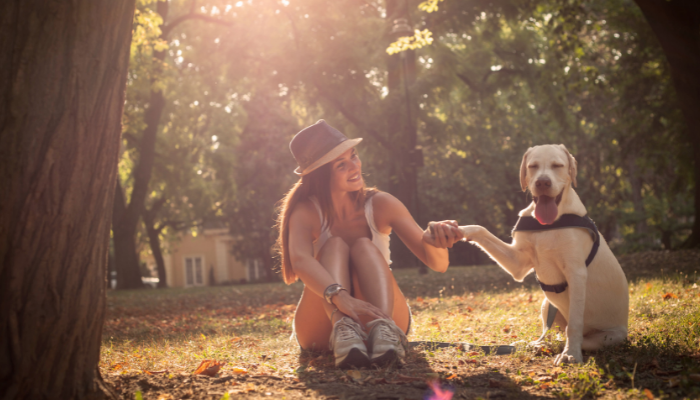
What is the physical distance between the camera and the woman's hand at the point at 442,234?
407 centimetres

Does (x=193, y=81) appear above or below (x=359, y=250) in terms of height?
above

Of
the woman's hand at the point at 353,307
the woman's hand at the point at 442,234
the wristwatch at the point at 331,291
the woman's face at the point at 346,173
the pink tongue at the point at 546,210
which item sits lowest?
the woman's hand at the point at 353,307

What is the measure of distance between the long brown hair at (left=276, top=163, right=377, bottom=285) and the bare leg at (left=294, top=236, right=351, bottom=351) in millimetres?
250

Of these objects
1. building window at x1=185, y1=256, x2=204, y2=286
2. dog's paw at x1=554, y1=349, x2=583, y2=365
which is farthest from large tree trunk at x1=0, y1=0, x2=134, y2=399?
building window at x1=185, y1=256, x2=204, y2=286

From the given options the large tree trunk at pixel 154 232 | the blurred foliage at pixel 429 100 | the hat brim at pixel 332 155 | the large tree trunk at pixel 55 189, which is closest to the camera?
the large tree trunk at pixel 55 189

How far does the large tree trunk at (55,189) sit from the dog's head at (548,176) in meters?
2.60

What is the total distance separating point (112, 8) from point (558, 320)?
354 cm

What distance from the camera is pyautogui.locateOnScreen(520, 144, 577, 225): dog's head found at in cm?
373

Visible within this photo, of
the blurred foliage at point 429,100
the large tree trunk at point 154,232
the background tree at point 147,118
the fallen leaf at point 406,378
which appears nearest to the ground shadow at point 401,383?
the fallen leaf at point 406,378

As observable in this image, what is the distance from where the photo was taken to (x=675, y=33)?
824 cm

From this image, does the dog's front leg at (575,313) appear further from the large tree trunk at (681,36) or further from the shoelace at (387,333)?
the large tree trunk at (681,36)

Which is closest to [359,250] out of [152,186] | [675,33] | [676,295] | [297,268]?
[297,268]

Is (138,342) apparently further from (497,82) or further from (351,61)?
(497,82)

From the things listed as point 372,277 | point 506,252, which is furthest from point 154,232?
point 506,252
